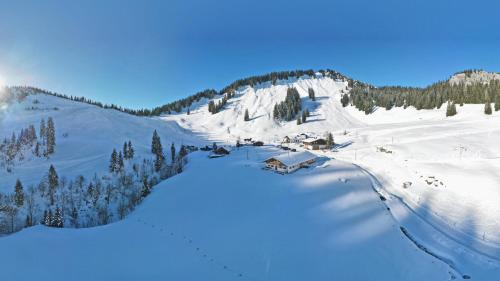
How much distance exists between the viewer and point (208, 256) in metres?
26.1

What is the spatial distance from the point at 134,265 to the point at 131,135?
95437mm

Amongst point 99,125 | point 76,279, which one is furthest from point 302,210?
point 99,125

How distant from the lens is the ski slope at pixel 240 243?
22656 millimetres

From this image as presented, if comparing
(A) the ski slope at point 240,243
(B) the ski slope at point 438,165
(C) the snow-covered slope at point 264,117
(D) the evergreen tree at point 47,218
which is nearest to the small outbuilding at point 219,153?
(B) the ski slope at point 438,165

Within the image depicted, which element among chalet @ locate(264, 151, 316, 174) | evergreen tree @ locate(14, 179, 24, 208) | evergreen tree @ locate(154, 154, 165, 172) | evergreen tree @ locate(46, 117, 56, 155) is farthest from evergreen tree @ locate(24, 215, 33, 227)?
chalet @ locate(264, 151, 316, 174)

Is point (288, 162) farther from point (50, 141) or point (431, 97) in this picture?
point (431, 97)

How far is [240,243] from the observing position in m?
28.9

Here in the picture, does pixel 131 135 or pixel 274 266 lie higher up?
pixel 131 135

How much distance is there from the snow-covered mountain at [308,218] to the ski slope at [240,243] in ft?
0.49

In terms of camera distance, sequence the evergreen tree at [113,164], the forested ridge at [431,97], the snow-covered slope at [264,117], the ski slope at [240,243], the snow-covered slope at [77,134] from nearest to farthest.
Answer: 1. the ski slope at [240,243]
2. the snow-covered slope at [77,134]
3. the evergreen tree at [113,164]
4. the forested ridge at [431,97]
5. the snow-covered slope at [264,117]

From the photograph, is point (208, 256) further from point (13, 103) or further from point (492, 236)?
point (13, 103)

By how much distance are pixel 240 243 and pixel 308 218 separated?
1035 centimetres

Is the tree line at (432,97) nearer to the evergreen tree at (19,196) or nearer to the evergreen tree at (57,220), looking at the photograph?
the evergreen tree at (57,220)

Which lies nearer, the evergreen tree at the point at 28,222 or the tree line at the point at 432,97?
the evergreen tree at the point at 28,222
